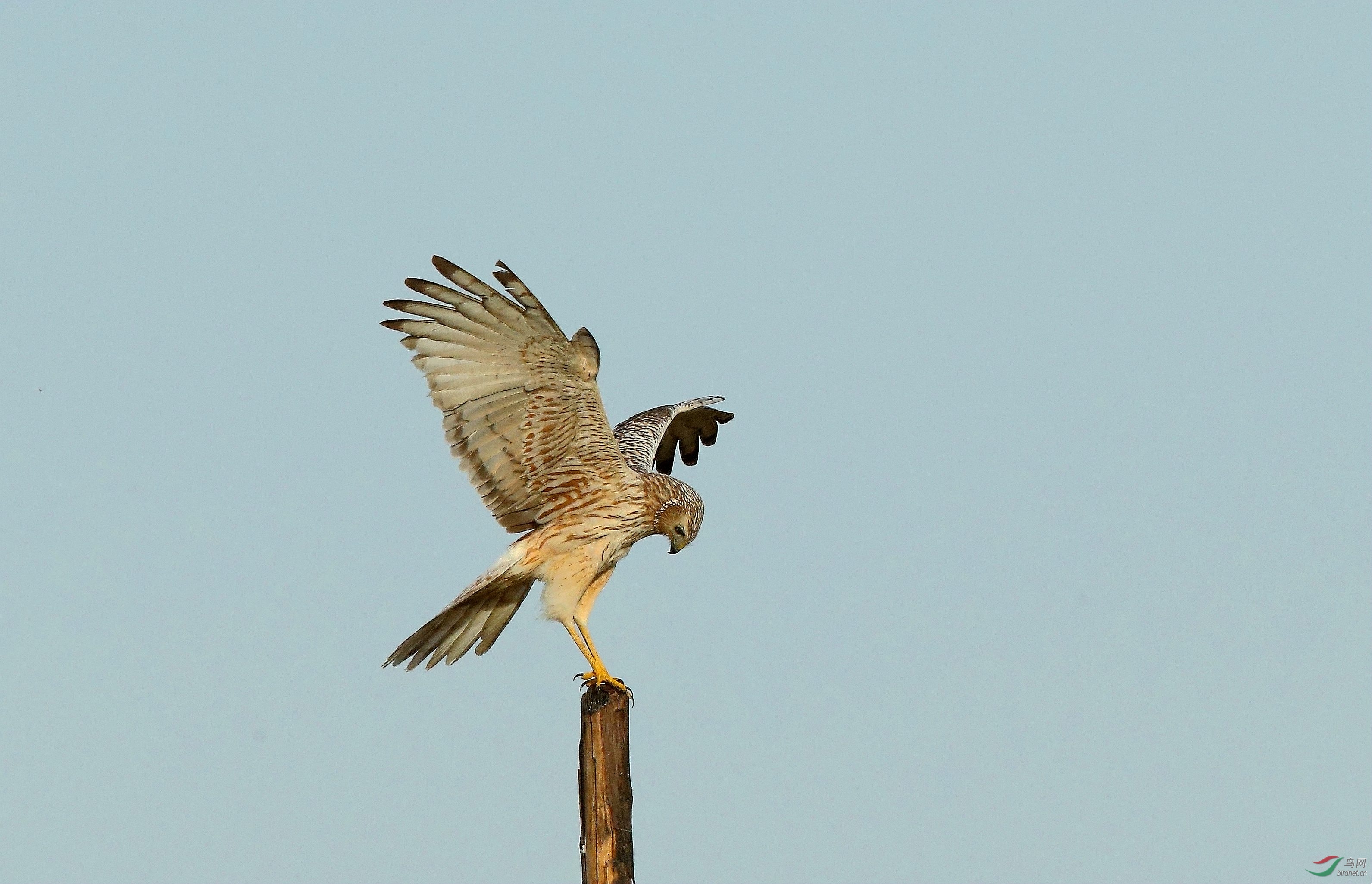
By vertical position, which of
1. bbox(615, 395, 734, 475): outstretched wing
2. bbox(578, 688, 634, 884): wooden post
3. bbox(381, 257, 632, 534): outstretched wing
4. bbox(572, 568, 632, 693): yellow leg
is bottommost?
bbox(578, 688, 634, 884): wooden post

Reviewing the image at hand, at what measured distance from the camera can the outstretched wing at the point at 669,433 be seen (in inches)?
337

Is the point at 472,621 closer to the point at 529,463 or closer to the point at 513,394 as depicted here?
the point at 529,463

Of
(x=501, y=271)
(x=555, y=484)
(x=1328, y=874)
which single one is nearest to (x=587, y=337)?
(x=501, y=271)

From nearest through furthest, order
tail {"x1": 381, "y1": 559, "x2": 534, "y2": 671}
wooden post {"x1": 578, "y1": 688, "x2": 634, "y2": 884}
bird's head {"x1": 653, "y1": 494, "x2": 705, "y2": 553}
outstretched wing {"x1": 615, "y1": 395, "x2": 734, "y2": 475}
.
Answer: wooden post {"x1": 578, "y1": 688, "x2": 634, "y2": 884} → tail {"x1": 381, "y1": 559, "x2": 534, "y2": 671} → bird's head {"x1": 653, "y1": 494, "x2": 705, "y2": 553} → outstretched wing {"x1": 615, "y1": 395, "x2": 734, "y2": 475}

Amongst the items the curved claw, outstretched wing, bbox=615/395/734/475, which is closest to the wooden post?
the curved claw

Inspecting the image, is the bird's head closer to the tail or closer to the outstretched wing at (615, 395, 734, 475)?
the outstretched wing at (615, 395, 734, 475)

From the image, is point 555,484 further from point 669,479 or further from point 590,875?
point 590,875

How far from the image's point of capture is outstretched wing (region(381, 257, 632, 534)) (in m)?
6.72

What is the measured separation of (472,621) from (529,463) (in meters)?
0.95

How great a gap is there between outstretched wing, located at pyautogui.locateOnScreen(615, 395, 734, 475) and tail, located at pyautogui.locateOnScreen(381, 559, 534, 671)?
3.56ft

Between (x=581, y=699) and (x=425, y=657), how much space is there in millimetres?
1158

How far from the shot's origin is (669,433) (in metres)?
10.1

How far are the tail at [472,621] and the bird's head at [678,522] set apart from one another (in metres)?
0.81

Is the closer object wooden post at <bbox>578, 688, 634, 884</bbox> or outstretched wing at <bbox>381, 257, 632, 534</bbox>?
wooden post at <bbox>578, 688, 634, 884</bbox>
